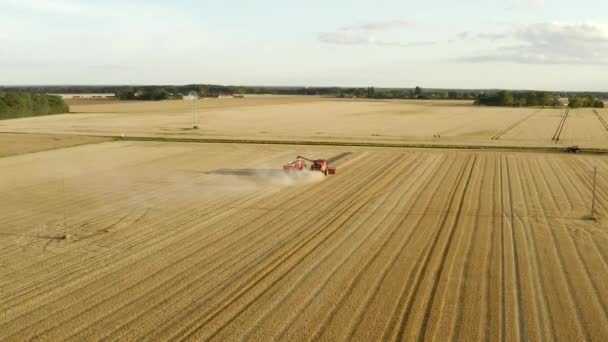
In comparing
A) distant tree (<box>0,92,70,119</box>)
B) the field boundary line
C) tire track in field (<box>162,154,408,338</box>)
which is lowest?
tire track in field (<box>162,154,408,338</box>)

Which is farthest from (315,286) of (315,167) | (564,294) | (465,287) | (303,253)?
(315,167)

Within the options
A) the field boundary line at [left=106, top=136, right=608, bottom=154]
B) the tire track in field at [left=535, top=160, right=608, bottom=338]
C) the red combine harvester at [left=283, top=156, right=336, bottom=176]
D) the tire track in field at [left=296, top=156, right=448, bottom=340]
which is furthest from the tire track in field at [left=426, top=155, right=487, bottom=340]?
the field boundary line at [left=106, top=136, right=608, bottom=154]

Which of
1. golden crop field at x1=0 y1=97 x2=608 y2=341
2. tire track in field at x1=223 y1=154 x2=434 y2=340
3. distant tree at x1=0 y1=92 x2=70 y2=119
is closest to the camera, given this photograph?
tire track in field at x1=223 y1=154 x2=434 y2=340

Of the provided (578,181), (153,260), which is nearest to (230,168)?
(153,260)

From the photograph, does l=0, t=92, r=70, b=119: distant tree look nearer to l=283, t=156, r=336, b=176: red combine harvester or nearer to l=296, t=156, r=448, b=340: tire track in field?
l=283, t=156, r=336, b=176: red combine harvester

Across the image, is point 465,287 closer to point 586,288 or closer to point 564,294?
point 564,294

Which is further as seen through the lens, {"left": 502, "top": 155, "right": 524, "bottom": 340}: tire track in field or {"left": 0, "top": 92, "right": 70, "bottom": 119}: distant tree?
{"left": 0, "top": 92, "right": 70, "bottom": 119}: distant tree
